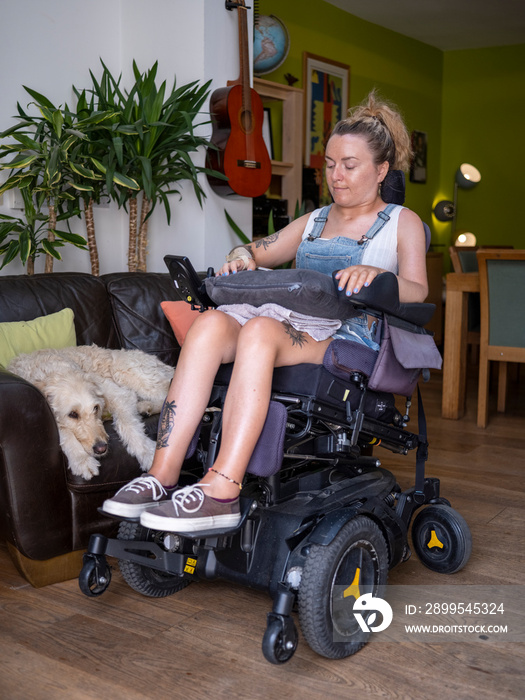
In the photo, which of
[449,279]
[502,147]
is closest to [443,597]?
[449,279]

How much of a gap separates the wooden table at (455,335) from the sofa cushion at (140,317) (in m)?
1.80

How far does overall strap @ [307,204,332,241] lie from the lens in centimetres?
210

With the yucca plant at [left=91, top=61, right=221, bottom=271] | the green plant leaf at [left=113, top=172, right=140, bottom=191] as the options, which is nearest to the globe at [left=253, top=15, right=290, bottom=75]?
the yucca plant at [left=91, top=61, right=221, bottom=271]

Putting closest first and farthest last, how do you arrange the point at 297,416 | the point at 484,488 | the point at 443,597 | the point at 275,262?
the point at 297,416 → the point at 443,597 → the point at 275,262 → the point at 484,488

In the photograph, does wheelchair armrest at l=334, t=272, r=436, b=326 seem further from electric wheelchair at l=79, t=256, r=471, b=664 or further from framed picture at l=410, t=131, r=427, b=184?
framed picture at l=410, t=131, r=427, b=184

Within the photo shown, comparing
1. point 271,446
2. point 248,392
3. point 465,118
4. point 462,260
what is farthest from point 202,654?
point 465,118

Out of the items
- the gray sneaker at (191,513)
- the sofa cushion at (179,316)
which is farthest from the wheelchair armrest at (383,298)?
the sofa cushion at (179,316)

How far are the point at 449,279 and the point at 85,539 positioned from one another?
8.86ft

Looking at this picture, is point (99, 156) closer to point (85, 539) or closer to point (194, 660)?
point (85, 539)

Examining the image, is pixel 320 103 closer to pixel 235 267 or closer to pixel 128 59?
pixel 128 59

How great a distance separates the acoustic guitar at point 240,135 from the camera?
3594 mm

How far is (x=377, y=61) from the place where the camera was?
6.82 metres

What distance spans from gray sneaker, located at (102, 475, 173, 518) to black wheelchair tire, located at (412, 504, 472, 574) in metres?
0.78

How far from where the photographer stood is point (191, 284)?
1.82 m
